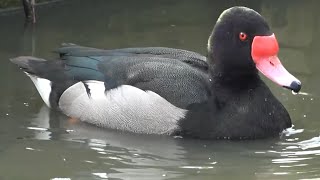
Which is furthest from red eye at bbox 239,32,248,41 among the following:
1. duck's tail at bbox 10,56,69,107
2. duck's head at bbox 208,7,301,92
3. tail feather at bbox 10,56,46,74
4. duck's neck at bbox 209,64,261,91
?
tail feather at bbox 10,56,46,74

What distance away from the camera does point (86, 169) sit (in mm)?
6984

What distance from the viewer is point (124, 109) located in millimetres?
8031

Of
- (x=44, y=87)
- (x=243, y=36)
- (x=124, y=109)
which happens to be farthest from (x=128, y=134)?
(x=243, y=36)

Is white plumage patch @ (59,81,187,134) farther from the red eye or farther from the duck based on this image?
the red eye

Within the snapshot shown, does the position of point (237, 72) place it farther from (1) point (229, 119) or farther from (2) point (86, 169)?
(2) point (86, 169)

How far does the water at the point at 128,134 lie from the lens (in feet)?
22.9

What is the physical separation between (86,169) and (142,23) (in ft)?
19.6

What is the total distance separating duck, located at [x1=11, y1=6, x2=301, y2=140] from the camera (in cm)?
776

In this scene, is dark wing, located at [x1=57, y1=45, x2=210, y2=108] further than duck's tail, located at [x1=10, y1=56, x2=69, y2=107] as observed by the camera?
No

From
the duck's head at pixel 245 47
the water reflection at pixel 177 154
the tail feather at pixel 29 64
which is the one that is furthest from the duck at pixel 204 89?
the tail feather at pixel 29 64

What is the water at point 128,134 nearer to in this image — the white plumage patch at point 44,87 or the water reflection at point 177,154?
the water reflection at point 177,154

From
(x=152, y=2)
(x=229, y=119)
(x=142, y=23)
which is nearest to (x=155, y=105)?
(x=229, y=119)

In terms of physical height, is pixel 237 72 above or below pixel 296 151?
above

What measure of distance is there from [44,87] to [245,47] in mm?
2339
